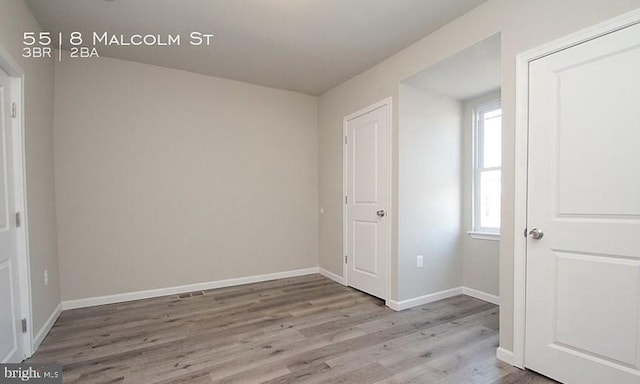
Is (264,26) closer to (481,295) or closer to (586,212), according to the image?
(586,212)

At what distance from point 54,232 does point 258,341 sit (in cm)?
237

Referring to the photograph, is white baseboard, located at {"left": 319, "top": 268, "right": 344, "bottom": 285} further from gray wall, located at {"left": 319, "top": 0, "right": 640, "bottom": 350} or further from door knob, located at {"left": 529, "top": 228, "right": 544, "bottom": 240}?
door knob, located at {"left": 529, "top": 228, "right": 544, "bottom": 240}

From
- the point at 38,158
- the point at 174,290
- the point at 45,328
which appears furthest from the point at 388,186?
the point at 45,328

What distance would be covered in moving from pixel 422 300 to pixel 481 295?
766 mm

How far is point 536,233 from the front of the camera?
1969 mm

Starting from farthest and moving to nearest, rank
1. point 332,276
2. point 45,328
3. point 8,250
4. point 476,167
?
1. point 332,276
2. point 476,167
3. point 45,328
4. point 8,250

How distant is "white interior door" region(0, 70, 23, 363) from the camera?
6.17ft

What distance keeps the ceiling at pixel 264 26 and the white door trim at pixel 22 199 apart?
0.77 m

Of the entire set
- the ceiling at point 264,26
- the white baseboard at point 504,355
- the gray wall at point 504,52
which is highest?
the ceiling at point 264,26

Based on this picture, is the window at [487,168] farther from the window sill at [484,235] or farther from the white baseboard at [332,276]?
the white baseboard at [332,276]

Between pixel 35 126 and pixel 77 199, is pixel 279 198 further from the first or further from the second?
pixel 35 126

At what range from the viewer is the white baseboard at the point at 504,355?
2.11 m

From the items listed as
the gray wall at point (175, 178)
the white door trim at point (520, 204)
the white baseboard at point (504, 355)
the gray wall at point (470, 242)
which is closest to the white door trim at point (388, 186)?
the gray wall at point (175, 178)

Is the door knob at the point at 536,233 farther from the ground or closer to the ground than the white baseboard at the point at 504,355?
farther from the ground
